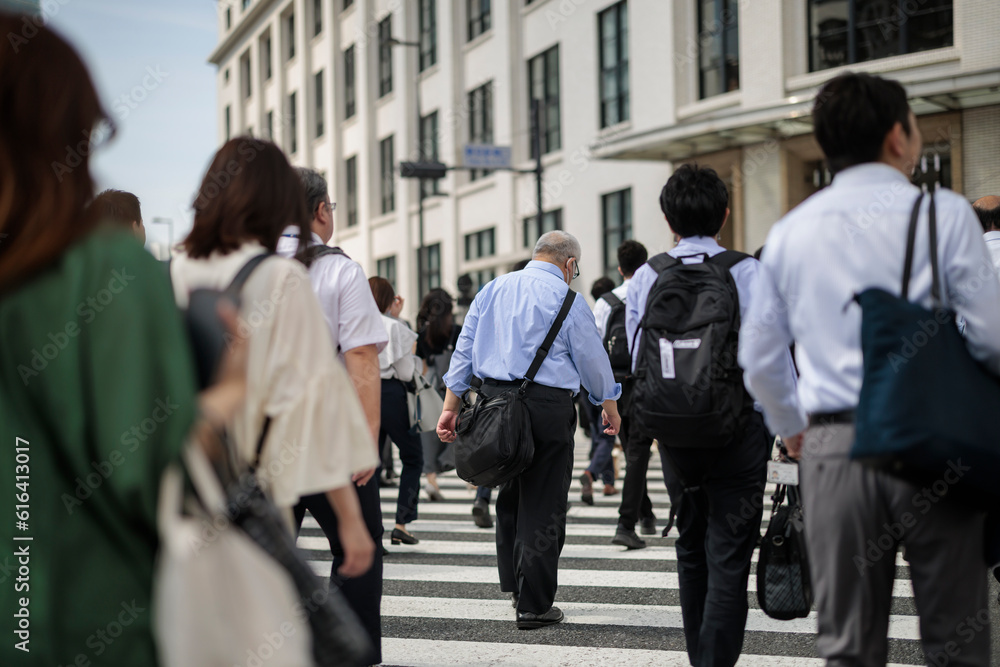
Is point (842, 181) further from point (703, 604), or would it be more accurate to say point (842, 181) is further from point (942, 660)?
point (703, 604)

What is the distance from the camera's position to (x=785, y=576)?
3.32 meters

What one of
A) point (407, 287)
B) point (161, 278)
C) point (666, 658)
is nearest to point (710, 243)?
point (666, 658)

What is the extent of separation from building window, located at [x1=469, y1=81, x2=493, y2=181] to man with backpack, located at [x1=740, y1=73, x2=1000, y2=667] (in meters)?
25.8

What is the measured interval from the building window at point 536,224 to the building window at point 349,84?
1531 cm

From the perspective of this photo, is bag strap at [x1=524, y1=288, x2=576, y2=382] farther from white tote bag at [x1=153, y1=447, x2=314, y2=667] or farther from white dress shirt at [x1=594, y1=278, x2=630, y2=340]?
white tote bag at [x1=153, y1=447, x2=314, y2=667]

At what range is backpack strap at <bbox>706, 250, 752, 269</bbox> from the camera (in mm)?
3918

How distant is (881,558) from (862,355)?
1.70 feet

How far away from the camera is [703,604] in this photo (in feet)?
13.4

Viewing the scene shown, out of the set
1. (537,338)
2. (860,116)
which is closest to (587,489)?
(537,338)

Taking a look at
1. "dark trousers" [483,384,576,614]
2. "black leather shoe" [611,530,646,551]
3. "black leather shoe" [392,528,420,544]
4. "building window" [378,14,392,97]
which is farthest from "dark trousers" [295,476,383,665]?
"building window" [378,14,392,97]

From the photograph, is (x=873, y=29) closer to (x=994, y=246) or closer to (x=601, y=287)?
(x=601, y=287)

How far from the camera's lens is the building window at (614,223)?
73.4 ft

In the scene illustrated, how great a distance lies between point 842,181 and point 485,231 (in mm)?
26369

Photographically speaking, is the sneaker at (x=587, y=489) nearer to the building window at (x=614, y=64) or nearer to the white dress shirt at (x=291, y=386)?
the white dress shirt at (x=291, y=386)
